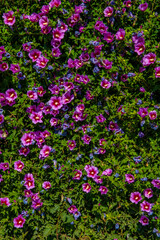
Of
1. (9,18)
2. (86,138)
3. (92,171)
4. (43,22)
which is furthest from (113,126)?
(9,18)

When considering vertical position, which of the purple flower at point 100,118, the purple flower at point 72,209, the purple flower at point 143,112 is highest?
the purple flower at point 143,112

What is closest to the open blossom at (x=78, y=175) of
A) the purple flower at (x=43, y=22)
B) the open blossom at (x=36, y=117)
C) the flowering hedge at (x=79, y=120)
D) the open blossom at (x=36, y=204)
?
the flowering hedge at (x=79, y=120)

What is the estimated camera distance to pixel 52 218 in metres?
3.61

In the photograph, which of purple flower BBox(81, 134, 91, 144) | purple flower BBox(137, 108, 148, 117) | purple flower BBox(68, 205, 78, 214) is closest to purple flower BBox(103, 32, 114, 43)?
purple flower BBox(137, 108, 148, 117)

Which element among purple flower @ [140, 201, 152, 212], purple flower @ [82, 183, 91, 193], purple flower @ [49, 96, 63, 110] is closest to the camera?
purple flower @ [140, 201, 152, 212]

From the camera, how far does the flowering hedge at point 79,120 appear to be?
3543mm

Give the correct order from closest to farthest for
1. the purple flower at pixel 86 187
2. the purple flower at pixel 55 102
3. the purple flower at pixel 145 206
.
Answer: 1. the purple flower at pixel 145 206
2. the purple flower at pixel 86 187
3. the purple flower at pixel 55 102

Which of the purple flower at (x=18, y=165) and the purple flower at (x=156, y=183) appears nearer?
the purple flower at (x=156, y=183)

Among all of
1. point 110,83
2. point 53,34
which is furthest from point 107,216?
point 53,34

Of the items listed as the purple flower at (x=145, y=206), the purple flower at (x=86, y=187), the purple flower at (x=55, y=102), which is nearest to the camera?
the purple flower at (x=145, y=206)

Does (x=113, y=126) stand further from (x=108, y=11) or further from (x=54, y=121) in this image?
(x=108, y=11)

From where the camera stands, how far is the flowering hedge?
11.6 feet

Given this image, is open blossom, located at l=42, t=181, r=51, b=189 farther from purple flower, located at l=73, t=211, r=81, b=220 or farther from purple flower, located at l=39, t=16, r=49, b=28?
purple flower, located at l=39, t=16, r=49, b=28

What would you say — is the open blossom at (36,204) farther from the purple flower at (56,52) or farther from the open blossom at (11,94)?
the purple flower at (56,52)
